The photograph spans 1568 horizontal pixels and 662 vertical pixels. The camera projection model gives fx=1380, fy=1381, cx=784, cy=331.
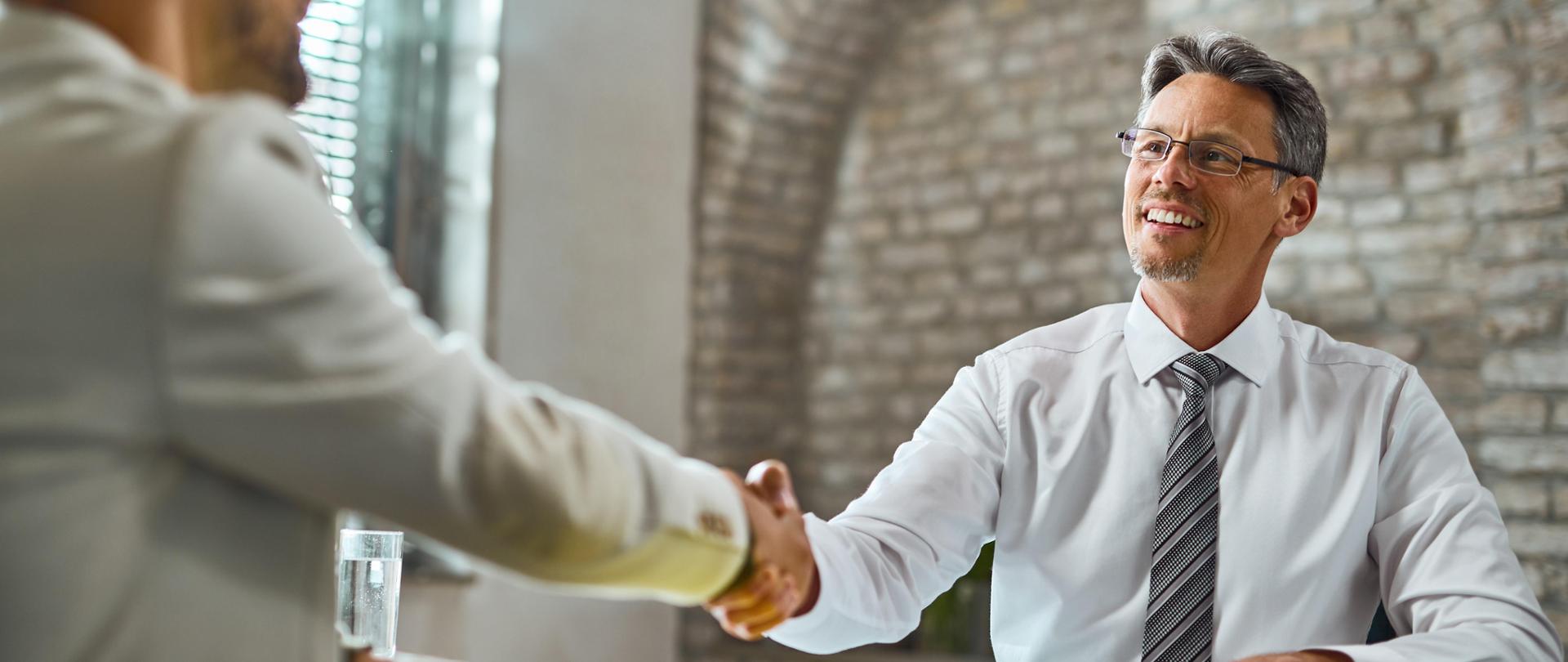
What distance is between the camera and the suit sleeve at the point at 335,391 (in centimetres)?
76

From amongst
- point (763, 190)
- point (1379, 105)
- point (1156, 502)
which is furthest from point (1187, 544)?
point (763, 190)

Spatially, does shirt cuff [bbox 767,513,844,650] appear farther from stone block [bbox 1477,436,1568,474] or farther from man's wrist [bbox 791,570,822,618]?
stone block [bbox 1477,436,1568,474]

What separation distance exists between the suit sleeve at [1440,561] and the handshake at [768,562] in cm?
67

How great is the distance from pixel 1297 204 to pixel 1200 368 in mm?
420

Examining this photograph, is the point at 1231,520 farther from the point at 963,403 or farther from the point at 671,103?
the point at 671,103

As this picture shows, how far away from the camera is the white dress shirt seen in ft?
5.64

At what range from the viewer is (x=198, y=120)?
79 centimetres

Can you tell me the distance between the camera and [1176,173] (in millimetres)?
2047

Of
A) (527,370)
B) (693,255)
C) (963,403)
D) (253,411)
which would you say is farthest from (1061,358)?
(693,255)

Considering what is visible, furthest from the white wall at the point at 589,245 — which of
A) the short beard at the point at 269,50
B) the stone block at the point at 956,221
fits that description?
the short beard at the point at 269,50

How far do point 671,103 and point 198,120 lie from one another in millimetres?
4239

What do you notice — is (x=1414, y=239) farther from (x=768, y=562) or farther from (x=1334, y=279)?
(x=768, y=562)

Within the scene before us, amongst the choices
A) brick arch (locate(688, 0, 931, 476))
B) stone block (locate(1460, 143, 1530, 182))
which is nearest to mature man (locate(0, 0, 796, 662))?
stone block (locate(1460, 143, 1530, 182))

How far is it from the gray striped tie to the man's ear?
1.30ft
